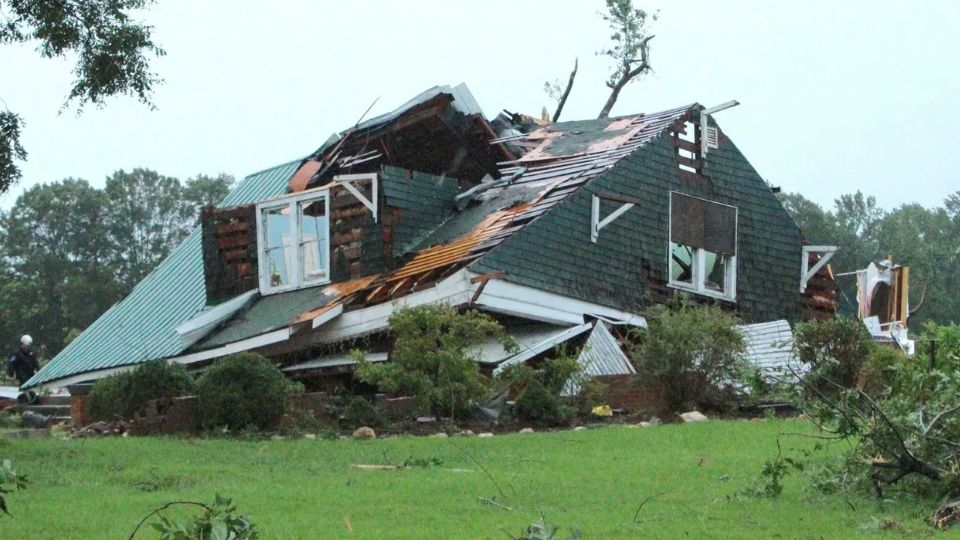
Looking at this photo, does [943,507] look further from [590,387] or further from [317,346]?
[317,346]

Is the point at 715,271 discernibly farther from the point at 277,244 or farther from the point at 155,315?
the point at 155,315

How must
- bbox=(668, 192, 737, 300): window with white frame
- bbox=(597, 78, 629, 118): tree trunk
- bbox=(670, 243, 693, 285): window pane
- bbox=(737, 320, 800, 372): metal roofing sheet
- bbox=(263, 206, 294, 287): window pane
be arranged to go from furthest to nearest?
1. bbox=(597, 78, 629, 118): tree trunk
2. bbox=(670, 243, 693, 285): window pane
3. bbox=(668, 192, 737, 300): window with white frame
4. bbox=(263, 206, 294, 287): window pane
5. bbox=(737, 320, 800, 372): metal roofing sheet

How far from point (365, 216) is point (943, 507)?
16218mm

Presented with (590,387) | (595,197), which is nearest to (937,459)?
(590,387)

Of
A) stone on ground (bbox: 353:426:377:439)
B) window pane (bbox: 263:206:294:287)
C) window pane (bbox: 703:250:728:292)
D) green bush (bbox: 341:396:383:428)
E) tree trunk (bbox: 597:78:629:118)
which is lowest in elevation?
stone on ground (bbox: 353:426:377:439)

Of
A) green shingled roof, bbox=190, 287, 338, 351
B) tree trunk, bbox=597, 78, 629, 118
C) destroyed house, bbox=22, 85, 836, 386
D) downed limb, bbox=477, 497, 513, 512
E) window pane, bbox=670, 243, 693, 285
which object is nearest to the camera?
downed limb, bbox=477, 497, 513, 512

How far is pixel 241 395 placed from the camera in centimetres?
1792

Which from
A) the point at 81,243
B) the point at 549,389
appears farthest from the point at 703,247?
the point at 81,243

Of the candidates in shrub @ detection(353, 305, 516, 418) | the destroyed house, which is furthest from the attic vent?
shrub @ detection(353, 305, 516, 418)

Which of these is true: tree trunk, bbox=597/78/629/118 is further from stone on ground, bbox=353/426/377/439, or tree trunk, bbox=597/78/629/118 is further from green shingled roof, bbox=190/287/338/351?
stone on ground, bbox=353/426/377/439

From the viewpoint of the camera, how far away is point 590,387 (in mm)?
19828

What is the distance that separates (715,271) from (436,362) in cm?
1040

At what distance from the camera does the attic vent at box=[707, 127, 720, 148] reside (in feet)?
92.3

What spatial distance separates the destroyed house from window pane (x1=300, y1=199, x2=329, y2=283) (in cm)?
4
